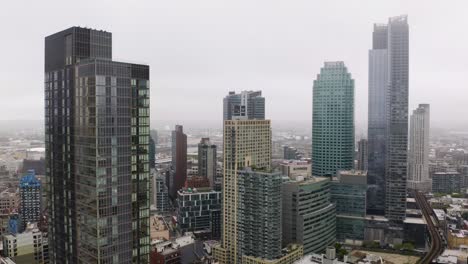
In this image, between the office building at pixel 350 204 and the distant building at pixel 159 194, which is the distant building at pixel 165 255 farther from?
the distant building at pixel 159 194

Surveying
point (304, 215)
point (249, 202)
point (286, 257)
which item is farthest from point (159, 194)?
point (286, 257)

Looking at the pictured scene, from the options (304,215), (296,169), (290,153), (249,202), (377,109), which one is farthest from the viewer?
(290,153)

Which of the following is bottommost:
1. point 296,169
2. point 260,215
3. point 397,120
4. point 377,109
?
point 260,215

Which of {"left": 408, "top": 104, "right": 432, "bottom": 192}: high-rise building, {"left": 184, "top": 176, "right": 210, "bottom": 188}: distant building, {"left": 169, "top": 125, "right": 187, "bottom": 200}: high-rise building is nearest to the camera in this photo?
{"left": 184, "top": 176, "right": 210, "bottom": 188}: distant building

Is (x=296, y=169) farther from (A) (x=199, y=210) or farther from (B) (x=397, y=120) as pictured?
(B) (x=397, y=120)

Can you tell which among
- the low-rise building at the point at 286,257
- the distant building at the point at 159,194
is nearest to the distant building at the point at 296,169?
the low-rise building at the point at 286,257

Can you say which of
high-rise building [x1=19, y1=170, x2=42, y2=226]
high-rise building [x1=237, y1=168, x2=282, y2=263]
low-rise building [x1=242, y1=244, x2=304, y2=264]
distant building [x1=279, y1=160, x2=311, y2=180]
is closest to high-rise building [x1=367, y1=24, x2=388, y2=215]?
distant building [x1=279, y1=160, x2=311, y2=180]

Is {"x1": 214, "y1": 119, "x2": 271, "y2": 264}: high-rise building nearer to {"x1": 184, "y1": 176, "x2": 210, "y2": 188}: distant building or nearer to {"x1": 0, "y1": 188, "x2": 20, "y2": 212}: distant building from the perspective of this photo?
{"x1": 184, "y1": 176, "x2": 210, "y2": 188}: distant building
